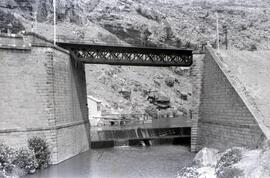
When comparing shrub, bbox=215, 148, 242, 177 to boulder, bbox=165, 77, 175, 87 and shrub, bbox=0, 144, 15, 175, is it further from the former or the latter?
boulder, bbox=165, 77, 175, 87

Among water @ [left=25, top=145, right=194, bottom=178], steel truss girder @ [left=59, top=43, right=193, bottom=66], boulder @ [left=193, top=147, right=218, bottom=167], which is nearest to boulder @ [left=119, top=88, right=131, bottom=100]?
steel truss girder @ [left=59, top=43, right=193, bottom=66]

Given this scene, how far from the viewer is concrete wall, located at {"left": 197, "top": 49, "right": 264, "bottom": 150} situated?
29.0 metres

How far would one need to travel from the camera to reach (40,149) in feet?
93.9

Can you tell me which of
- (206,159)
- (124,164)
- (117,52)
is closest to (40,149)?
(124,164)

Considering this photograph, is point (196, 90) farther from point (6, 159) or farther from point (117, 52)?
point (6, 159)

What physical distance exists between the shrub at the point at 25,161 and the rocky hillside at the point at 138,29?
5108 centimetres

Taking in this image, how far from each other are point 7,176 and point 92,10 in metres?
102

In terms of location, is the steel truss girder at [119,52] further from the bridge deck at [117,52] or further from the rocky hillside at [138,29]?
the rocky hillside at [138,29]

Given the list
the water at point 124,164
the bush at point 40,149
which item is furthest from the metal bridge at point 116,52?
the bush at point 40,149

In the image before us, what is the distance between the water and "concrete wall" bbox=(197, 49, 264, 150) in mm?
2889

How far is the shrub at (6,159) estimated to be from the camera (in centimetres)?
2594

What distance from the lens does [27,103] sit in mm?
29406

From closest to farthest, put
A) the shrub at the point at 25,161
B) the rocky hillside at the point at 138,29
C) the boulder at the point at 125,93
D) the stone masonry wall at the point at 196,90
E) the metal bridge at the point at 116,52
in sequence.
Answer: the shrub at the point at 25,161 → the stone masonry wall at the point at 196,90 → the metal bridge at the point at 116,52 → the boulder at the point at 125,93 → the rocky hillside at the point at 138,29

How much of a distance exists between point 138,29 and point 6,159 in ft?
305
